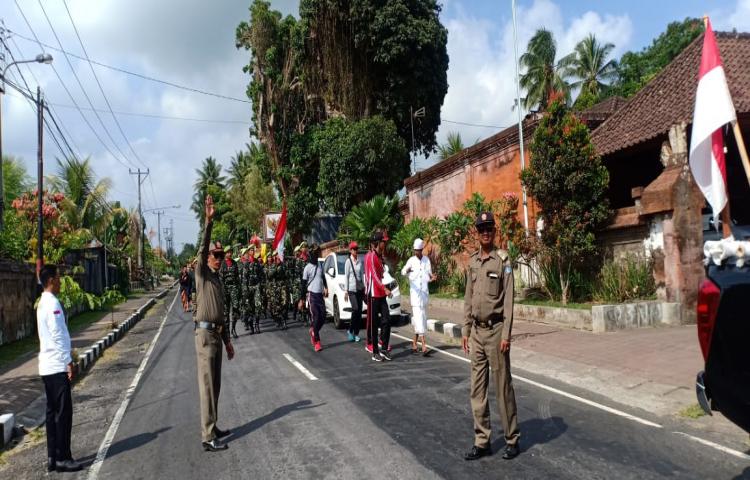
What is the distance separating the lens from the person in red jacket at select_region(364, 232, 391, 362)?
31.8 ft

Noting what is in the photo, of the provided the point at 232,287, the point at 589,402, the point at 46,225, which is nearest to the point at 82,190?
the point at 46,225

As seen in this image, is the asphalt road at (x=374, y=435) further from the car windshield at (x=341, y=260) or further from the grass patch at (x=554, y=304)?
the car windshield at (x=341, y=260)

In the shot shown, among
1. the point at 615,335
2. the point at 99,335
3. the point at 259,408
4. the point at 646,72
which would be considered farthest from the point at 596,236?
the point at 646,72

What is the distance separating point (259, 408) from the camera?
22.5 feet

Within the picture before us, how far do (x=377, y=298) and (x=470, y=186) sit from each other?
994cm

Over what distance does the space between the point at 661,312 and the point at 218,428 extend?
349 inches

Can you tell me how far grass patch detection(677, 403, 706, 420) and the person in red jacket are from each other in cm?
458

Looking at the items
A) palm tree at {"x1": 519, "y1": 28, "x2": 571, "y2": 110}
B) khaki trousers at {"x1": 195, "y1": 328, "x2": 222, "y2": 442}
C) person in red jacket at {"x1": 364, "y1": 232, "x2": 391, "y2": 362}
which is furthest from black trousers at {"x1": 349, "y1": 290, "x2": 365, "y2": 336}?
palm tree at {"x1": 519, "y1": 28, "x2": 571, "y2": 110}

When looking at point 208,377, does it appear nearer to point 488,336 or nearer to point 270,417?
point 270,417

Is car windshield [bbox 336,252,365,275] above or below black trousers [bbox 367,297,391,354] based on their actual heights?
above

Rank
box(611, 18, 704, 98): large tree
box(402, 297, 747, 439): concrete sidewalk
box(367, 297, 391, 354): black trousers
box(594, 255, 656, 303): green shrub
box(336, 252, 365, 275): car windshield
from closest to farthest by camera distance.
A: 1. box(402, 297, 747, 439): concrete sidewalk
2. box(367, 297, 391, 354): black trousers
3. box(594, 255, 656, 303): green shrub
4. box(336, 252, 365, 275): car windshield
5. box(611, 18, 704, 98): large tree

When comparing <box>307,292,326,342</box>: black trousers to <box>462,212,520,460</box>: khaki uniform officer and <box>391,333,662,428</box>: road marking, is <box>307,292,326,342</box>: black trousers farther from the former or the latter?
<box>462,212,520,460</box>: khaki uniform officer

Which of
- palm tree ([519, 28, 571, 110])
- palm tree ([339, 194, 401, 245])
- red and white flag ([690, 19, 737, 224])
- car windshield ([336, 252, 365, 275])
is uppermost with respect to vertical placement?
palm tree ([519, 28, 571, 110])

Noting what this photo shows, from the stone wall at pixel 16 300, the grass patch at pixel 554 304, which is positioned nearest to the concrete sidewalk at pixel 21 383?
the stone wall at pixel 16 300
